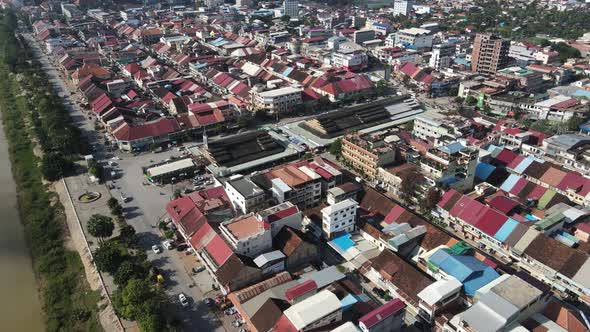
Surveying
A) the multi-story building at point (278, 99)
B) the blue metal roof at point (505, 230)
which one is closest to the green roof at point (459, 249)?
the blue metal roof at point (505, 230)

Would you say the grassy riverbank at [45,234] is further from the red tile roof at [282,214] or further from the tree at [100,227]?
the red tile roof at [282,214]

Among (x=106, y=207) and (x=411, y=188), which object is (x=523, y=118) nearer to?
(x=411, y=188)

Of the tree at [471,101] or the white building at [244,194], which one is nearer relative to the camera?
the white building at [244,194]

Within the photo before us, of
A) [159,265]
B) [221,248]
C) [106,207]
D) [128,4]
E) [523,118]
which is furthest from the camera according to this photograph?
[128,4]

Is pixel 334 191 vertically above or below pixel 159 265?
above

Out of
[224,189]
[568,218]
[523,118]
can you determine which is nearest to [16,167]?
[224,189]
